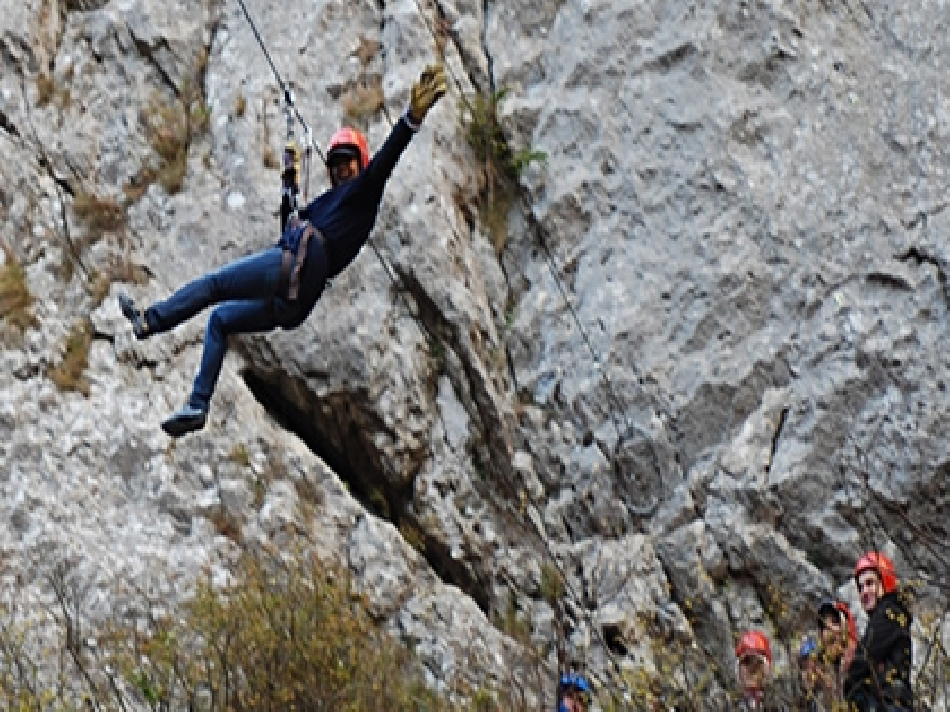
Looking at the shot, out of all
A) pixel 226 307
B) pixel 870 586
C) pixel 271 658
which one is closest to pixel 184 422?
pixel 226 307

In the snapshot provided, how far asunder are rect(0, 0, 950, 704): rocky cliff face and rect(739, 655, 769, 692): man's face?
6.72 ft

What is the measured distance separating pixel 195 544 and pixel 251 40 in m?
4.26

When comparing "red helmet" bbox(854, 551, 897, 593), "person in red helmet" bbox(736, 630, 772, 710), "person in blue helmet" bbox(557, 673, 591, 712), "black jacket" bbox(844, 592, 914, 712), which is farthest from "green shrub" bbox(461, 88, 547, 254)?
"black jacket" bbox(844, 592, 914, 712)

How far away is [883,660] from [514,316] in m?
5.09

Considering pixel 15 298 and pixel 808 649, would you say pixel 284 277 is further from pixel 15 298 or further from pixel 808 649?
pixel 808 649

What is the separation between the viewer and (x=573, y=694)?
7.26 metres

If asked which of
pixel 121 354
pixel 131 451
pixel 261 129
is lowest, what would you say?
pixel 131 451

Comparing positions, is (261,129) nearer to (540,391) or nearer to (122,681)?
(540,391)

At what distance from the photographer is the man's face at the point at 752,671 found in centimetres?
676

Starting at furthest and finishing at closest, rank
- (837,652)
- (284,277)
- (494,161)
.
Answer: (494,161)
(284,277)
(837,652)

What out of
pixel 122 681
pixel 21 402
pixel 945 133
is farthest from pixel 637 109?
pixel 122 681

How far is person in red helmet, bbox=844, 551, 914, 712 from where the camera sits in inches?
237

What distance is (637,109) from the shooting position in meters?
11.4

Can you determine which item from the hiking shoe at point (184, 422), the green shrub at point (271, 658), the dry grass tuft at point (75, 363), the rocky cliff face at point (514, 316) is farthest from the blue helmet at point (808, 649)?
the dry grass tuft at point (75, 363)
